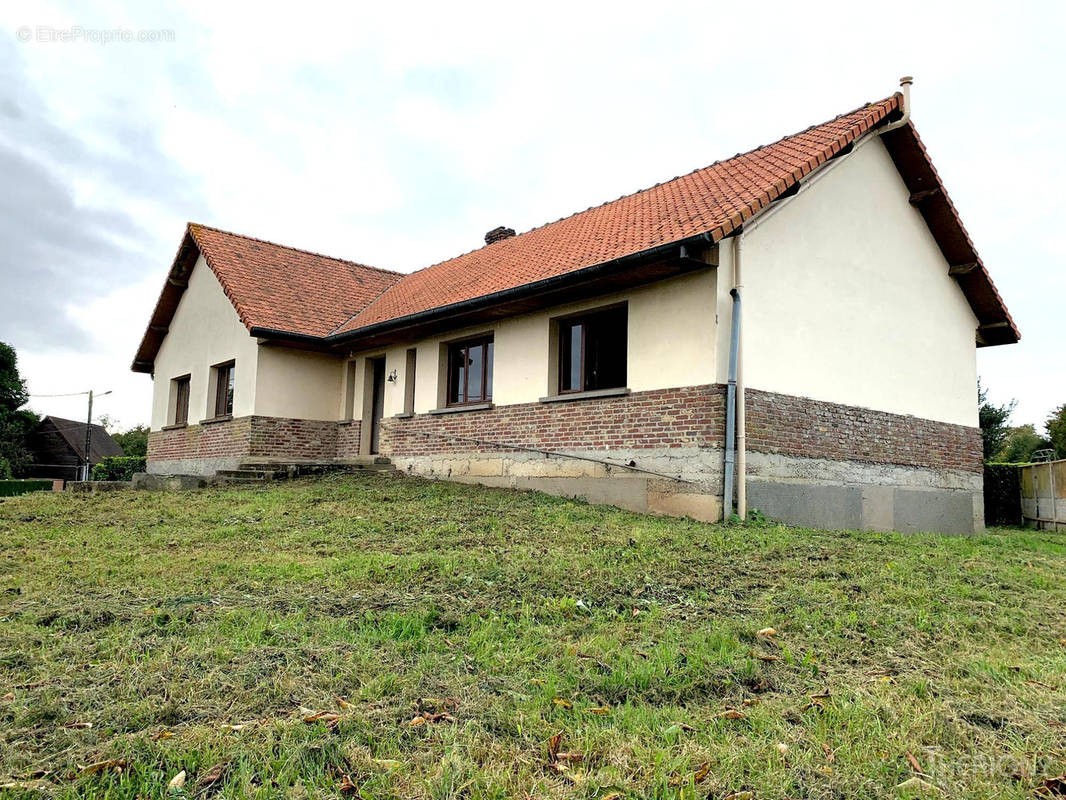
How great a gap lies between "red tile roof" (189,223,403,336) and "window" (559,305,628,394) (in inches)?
258

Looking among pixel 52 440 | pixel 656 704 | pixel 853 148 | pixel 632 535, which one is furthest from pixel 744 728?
pixel 52 440

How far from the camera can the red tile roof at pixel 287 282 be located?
15.9 m

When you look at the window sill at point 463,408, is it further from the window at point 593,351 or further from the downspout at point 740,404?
the downspout at point 740,404

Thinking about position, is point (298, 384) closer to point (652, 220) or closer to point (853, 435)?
point (652, 220)

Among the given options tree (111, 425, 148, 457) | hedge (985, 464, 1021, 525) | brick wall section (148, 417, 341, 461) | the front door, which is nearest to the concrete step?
brick wall section (148, 417, 341, 461)

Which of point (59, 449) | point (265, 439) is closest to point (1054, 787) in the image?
point (265, 439)

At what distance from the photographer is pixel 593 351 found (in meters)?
11.2

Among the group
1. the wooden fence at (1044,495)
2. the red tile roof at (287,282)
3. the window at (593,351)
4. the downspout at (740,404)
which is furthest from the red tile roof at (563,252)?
the wooden fence at (1044,495)

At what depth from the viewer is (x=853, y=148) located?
444 inches

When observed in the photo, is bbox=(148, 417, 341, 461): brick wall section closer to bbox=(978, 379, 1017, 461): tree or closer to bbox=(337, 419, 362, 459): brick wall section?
bbox=(337, 419, 362, 459): brick wall section

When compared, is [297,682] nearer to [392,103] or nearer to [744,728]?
[744,728]

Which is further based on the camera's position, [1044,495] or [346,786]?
[1044,495]

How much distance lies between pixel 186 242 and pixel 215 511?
10.9 m

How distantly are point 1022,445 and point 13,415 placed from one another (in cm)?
5394
